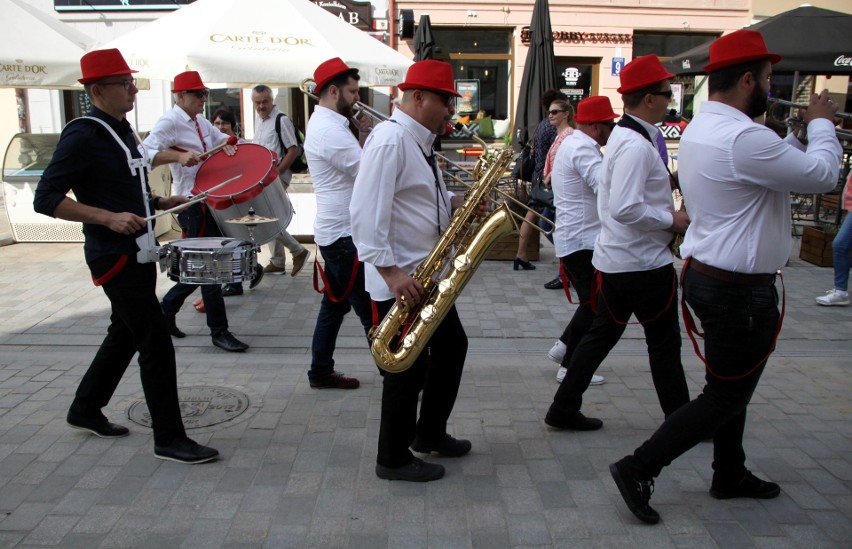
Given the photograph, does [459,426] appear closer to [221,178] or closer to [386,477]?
[386,477]

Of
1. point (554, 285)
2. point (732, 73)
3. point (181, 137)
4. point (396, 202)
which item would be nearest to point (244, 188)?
point (181, 137)

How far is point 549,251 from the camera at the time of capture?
938 centimetres

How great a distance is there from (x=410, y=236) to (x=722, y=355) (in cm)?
139

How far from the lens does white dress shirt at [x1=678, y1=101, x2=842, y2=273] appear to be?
2.76 meters

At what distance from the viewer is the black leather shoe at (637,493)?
10.3 ft

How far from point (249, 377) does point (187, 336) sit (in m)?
1.18

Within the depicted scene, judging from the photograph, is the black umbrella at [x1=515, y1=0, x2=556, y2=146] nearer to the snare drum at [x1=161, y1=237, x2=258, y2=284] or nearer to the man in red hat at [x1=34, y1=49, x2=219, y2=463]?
the snare drum at [x1=161, y1=237, x2=258, y2=284]

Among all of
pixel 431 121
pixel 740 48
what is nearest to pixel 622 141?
pixel 740 48

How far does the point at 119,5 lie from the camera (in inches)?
555

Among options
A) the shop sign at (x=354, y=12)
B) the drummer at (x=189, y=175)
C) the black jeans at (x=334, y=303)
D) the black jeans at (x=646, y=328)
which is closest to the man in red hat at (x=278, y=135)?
the drummer at (x=189, y=175)

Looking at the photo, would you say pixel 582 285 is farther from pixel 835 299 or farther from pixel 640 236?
pixel 835 299

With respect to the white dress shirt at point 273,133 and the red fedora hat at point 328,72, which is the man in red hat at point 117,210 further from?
the white dress shirt at point 273,133

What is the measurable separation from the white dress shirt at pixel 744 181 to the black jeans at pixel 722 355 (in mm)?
114

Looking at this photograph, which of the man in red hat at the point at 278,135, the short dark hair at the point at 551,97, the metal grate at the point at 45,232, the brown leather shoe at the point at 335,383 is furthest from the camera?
the metal grate at the point at 45,232
